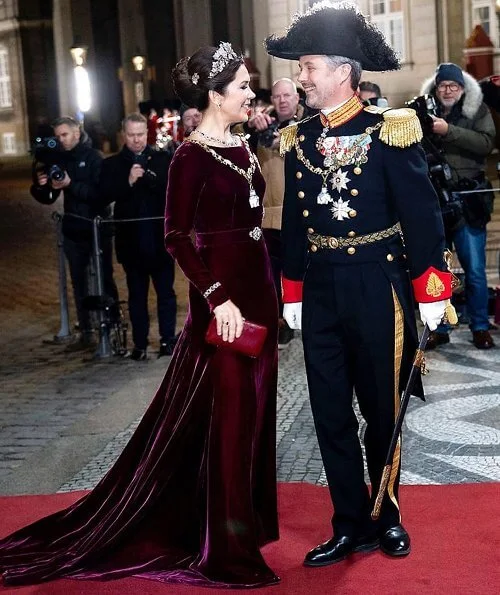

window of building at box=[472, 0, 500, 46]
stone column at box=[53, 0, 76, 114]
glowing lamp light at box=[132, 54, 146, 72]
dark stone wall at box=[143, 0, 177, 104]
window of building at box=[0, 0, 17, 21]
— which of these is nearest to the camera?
window of building at box=[472, 0, 500, 46]

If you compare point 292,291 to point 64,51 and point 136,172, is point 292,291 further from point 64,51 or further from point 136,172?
point 64,51

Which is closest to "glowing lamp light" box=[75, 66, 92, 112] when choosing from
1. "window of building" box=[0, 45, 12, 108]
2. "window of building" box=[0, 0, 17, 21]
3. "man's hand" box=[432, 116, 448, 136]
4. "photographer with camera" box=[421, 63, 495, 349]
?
"window of building" box=[0, 45, 12, 108]

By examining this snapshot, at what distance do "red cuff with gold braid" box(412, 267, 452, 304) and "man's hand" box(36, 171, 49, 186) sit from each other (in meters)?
4.98

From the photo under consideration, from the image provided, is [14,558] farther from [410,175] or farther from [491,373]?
[491,373]

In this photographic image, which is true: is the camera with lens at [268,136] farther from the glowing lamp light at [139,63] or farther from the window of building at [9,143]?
the window of building at [9,143]

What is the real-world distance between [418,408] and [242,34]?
28.0 m

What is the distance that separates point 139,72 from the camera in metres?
39.6

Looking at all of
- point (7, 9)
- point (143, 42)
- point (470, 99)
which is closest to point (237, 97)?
point (470, 99)

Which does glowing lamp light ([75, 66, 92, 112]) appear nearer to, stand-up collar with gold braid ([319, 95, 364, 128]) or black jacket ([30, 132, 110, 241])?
black jacket ([30, 132, 110, 241])

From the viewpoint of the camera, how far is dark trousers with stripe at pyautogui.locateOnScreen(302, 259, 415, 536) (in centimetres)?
410

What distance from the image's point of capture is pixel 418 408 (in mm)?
6414

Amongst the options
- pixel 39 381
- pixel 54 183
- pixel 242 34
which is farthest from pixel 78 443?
pixel 242 34

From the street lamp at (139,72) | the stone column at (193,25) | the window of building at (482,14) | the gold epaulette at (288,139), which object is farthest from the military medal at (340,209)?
the street lamp at (139,72)

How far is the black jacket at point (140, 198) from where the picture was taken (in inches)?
319
